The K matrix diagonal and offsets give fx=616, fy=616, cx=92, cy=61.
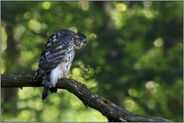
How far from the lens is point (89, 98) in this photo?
7.27m

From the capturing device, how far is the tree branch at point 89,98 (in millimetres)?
→ 6709

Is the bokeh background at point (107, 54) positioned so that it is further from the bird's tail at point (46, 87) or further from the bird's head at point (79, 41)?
the bird's tail at point (46, 87)

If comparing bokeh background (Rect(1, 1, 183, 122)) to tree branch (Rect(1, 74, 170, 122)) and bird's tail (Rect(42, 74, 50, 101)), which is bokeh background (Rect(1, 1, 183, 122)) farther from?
tree branch (Rect(1, 74, 170, 122))

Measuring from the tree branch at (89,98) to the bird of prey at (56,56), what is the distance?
140 millimetres

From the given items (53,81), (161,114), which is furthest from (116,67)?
(53,81)

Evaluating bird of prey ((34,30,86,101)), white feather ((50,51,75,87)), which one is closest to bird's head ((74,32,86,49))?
bird of prey ((34,30,86,101))

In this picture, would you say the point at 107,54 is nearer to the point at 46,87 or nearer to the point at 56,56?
the point at 56,56

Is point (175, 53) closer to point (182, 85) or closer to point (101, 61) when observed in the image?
point (182, 85)

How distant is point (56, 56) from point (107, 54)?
33.3 ft

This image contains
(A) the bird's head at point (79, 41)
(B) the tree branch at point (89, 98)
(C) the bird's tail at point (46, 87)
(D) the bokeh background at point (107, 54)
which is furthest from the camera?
(D) the bokeh background at point (107, 54)

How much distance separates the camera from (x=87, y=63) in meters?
15.8

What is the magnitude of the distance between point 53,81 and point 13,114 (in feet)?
31.3

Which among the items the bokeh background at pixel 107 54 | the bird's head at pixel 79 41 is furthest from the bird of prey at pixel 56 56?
the bokeh background at pixel 107 54

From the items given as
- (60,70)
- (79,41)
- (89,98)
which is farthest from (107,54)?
(89,98)
